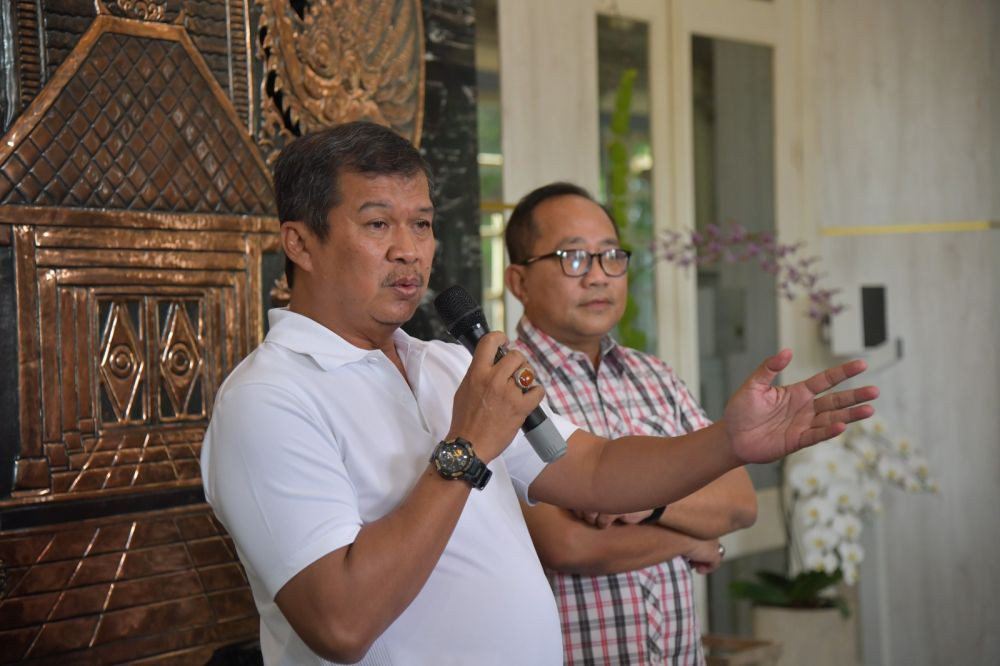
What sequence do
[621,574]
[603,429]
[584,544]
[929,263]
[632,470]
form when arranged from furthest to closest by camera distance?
[929,263], [603,429], [621,574], [584,544], [632,470]

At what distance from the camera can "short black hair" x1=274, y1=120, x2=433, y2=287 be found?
161cm

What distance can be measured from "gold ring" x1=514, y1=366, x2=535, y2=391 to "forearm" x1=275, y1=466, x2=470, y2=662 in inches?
6.4

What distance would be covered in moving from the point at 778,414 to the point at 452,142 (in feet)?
4.67

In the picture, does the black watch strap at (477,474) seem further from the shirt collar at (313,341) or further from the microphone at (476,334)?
the shirt collar at (313,341)

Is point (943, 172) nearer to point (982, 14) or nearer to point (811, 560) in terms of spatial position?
point (982, 14)

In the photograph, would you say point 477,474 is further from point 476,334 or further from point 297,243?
point 297,243

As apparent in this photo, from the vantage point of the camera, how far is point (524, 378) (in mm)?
1485

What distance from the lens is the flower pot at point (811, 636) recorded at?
12.2ft

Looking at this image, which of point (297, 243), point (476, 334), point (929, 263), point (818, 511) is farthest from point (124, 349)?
point (929, 263)

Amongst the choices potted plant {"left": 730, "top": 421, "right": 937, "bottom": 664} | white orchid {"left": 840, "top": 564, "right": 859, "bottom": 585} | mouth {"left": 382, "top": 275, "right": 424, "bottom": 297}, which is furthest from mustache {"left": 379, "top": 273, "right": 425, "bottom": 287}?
white orchid {"left": 840, "top": 564, "right": 859, "bottom": 585}

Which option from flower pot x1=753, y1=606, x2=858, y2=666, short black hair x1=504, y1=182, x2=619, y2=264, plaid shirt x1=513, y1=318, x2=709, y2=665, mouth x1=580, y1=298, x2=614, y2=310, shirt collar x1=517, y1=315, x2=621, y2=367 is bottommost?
flower pot x1=753, y1=606, x2=858, y2=666

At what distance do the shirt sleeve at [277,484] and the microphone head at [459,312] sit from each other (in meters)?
0.25

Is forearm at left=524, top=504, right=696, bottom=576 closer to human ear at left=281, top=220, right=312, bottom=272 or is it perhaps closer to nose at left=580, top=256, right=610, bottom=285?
nose at left=580, top=256, right=610, bottom=285

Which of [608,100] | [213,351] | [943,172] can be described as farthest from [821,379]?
[943,172]
